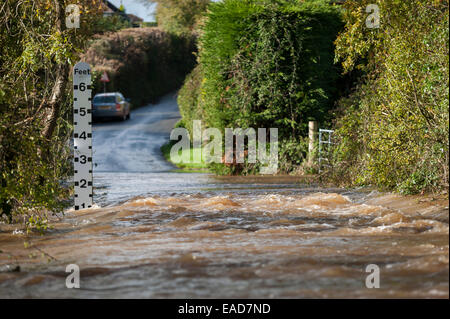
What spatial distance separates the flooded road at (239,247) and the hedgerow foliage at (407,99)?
479 mm

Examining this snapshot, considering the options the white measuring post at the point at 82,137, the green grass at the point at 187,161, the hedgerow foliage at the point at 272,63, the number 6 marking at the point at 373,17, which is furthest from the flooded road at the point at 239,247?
the green grass at the point at 187,161

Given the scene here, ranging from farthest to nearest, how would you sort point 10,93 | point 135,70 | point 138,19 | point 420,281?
point 138,19 < point 135,70 < point 10,93 < point 420,281

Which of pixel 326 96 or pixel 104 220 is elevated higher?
pixel 326 96

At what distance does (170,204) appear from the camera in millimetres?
11812

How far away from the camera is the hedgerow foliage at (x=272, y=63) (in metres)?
17.0

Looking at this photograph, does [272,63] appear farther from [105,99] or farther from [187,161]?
[105,99]

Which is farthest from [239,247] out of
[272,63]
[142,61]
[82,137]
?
[142,61]

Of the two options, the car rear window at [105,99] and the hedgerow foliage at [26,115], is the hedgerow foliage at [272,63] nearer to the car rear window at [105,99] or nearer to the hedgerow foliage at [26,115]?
the hedgerow foliage at [26,115]

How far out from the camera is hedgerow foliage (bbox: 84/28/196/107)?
43.1m

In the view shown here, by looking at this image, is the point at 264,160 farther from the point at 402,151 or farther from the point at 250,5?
the point at 402,151

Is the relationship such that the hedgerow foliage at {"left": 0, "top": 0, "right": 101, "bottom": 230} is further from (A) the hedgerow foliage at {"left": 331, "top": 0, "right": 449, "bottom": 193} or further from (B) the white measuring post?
(A) the hedgerow foliage at {"left": 331, "top": 0, "right": 449, "bottom": 193}

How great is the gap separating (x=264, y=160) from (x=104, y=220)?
7.70 meters

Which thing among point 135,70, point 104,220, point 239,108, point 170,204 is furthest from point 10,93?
point 135,70

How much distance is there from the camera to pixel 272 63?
17.0 meters
